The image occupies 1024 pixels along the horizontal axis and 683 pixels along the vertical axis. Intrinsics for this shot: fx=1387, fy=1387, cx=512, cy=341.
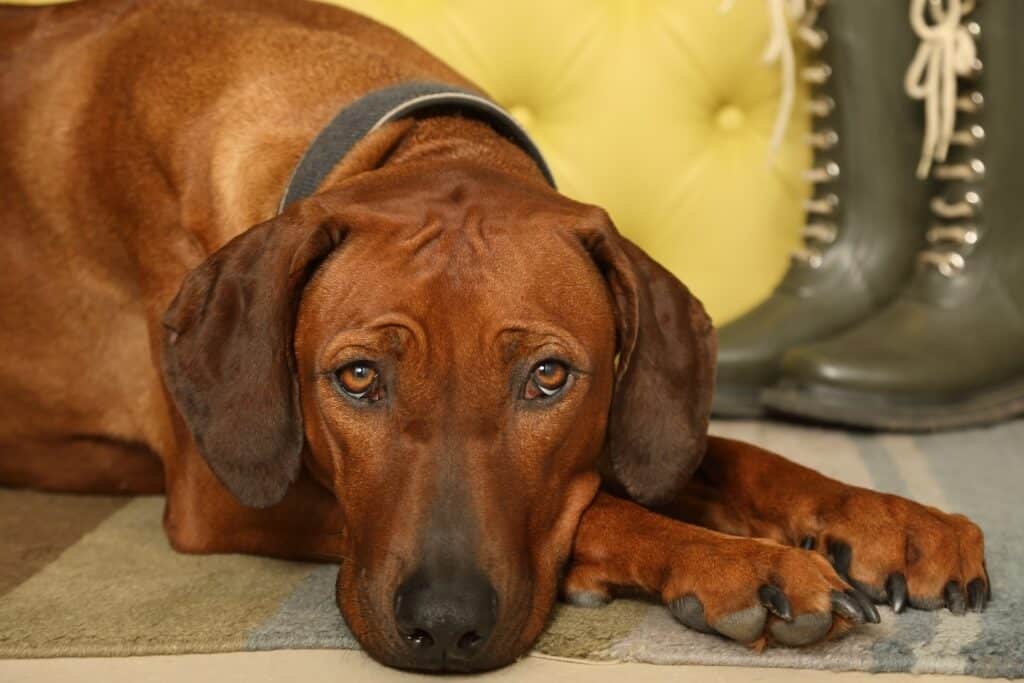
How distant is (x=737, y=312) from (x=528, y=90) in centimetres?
94

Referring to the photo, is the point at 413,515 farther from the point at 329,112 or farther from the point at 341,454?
the point at 329,112

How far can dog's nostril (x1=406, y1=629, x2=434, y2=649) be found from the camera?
1981 millimetres

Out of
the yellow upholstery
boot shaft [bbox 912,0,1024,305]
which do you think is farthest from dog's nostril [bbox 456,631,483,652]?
the yellow upholstery

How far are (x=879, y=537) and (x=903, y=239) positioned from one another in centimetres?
182

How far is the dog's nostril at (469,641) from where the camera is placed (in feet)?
6.49

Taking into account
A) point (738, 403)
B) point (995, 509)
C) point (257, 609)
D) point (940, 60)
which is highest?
point (940, 60)

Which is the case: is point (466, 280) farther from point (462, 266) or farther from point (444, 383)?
point (444, 383)

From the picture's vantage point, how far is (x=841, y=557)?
227 cm

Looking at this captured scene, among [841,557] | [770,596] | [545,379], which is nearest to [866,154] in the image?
[841,557]

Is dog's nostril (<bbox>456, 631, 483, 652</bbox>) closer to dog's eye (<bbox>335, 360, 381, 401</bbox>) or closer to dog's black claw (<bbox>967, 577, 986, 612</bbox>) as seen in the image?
dog's eye (<bbox>335, 360, 381, 401</bbox>)

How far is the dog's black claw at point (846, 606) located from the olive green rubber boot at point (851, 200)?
1746 millimetres

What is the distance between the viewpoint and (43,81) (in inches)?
121

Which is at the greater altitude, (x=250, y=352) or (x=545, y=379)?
(x=545, y=379)

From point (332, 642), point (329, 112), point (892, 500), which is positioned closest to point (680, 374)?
point (892, 500)
